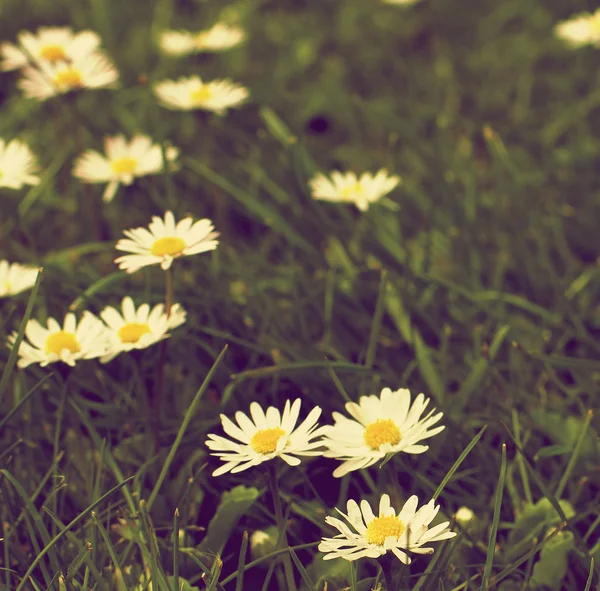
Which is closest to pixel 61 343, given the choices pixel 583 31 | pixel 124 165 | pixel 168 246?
pixel 168 246

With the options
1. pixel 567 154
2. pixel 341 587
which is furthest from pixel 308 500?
pixel 567 154

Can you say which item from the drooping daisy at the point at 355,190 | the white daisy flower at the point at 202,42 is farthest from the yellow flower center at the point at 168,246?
the white daisy flower at the point at 202,42

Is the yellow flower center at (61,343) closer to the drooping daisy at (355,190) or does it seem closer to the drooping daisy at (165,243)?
the drooping daisy at (165,243)

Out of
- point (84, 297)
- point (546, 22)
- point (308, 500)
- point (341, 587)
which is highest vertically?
point (546, 22)

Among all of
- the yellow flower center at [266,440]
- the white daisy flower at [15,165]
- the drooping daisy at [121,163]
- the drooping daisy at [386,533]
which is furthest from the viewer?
the drooping daisy at [121,163]

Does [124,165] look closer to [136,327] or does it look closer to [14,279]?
[14,279]

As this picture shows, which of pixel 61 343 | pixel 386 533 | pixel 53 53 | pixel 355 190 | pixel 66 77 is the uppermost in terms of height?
pixel 53 53

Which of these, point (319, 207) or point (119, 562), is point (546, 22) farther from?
point (119, 562)
